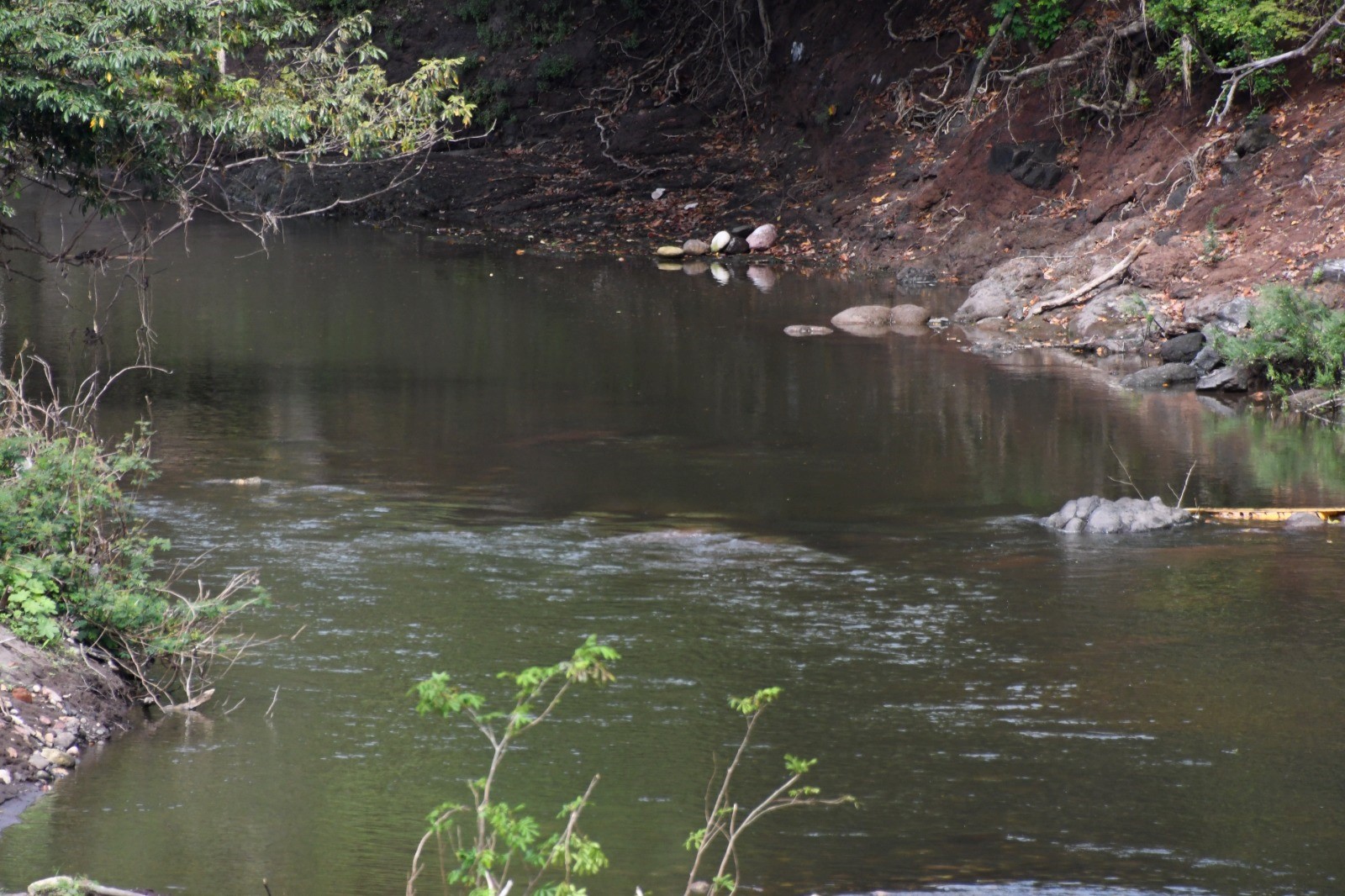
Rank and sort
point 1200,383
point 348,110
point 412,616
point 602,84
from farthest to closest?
point 602,84, point 1200,383, point 348,110, point 412,616

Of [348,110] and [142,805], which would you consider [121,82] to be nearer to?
[348,110]

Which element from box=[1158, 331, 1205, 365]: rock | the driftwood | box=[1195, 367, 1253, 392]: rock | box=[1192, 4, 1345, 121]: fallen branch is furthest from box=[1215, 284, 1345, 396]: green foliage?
box=[1192, 4, 1345, 121]: fallen branch

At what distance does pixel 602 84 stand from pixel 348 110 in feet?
75.0

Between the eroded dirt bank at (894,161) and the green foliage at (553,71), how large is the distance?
5 centimetres

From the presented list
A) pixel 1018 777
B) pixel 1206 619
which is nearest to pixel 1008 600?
pixel 1206 619

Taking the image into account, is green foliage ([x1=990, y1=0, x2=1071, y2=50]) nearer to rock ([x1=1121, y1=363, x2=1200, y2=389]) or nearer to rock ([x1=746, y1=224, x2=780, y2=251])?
rock ([x1=746, y1=224, x2=780, y2=251])

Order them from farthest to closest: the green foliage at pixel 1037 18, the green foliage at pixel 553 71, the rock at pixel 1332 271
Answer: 1. the green foliage at pixel 553 71
2. the green foliage at pixel 1037 18
3. the rock at pixel 1332 271

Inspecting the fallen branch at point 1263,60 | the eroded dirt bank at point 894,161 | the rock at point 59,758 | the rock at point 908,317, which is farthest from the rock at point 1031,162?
the rock at point 59,758

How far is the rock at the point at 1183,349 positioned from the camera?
17.9 m

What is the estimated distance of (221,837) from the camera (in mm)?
6117

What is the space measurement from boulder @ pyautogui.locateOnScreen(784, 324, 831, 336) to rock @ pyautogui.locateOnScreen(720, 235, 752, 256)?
794 centimetres

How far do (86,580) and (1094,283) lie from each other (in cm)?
1611

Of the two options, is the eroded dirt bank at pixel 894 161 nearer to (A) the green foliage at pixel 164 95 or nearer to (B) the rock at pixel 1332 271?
(B) the rock at pixel 1332 271

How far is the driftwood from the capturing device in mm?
20719
